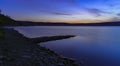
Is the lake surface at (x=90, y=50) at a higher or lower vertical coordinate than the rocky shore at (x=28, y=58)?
lower

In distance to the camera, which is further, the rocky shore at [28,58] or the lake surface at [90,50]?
the lake surface at [90,50]

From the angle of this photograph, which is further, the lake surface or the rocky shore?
the lake surface

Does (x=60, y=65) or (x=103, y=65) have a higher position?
(x=60, y=65)

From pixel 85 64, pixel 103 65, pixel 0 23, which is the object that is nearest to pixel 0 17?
pixel 0 23

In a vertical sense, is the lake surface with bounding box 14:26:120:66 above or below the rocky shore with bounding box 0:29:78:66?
below

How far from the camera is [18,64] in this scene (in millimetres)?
9008

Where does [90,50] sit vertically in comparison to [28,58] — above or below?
below

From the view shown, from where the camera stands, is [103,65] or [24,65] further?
[103,65]

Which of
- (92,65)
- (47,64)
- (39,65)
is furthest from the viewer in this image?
(92,65)

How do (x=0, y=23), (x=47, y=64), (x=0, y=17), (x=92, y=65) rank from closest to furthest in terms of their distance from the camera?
(x=47, y=64), (x=92, y=65), (x=0, y=23), (x=0, y=17)

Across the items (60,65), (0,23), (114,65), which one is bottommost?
(114,65)

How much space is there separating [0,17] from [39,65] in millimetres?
10873

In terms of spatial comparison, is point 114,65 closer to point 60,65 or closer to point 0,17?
point 60,65

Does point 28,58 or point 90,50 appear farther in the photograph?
point 90,50
